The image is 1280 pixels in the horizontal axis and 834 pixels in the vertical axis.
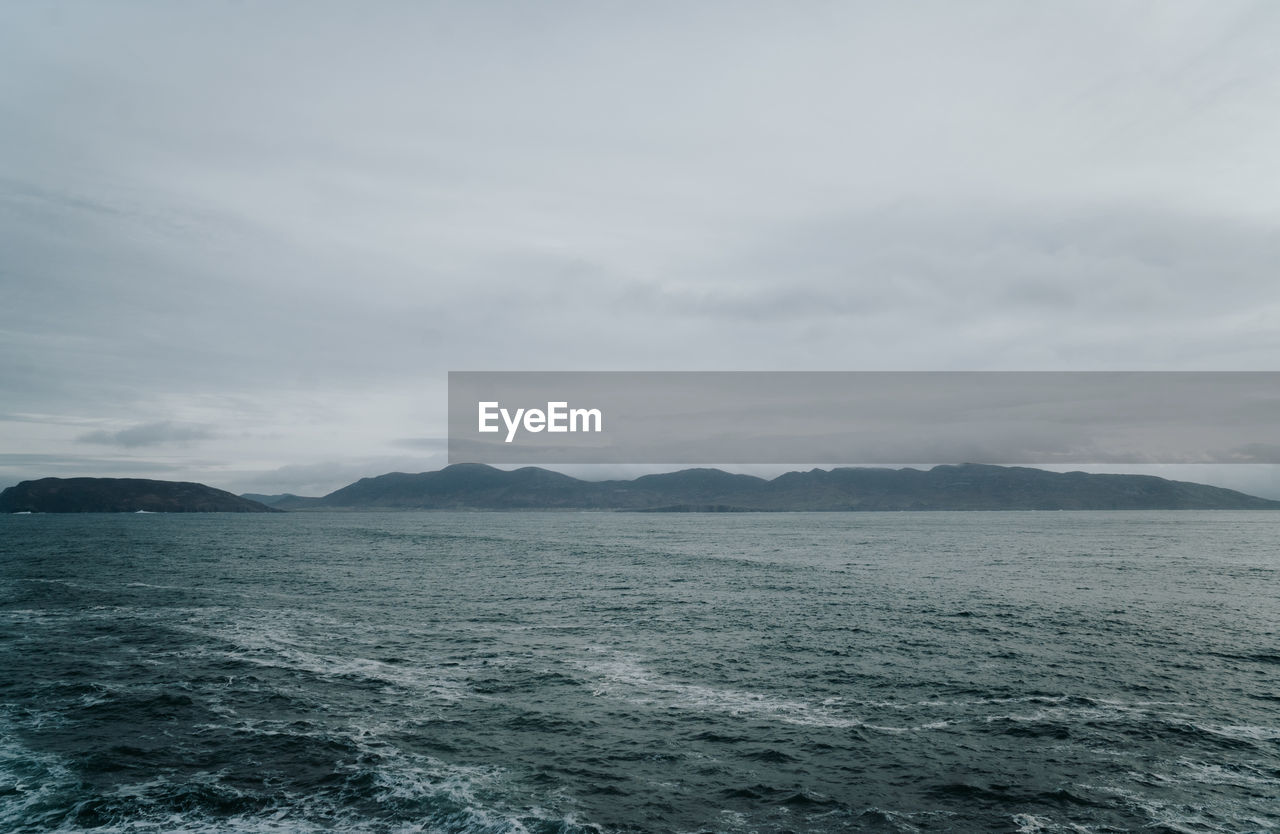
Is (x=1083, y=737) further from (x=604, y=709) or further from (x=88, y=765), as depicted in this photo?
(x=88, y=765)

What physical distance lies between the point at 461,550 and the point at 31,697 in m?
119

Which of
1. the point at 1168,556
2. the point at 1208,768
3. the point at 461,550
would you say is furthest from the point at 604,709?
the point at 1168,556

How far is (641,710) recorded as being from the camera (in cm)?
3975

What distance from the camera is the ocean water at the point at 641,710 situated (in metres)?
27.8

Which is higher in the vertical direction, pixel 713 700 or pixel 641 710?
pixel 641 710

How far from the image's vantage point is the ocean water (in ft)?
91.1

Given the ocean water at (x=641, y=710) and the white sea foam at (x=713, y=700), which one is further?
the white sea foam at (x=713, y=700)

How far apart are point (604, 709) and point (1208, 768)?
1162 inches

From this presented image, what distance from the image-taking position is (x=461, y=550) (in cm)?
15938

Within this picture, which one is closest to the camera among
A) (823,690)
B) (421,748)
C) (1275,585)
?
(421,748)

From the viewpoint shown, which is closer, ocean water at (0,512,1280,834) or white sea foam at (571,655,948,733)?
ocean water at (0,512,1280,834)

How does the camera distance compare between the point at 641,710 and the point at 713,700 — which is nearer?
the point at 641,710

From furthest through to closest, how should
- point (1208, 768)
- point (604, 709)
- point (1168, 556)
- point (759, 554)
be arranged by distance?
point (759, 554) < point (1168, 556) < point (604, 709) < point (1208, 768)

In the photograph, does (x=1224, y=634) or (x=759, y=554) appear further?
(x=759, y=554)
